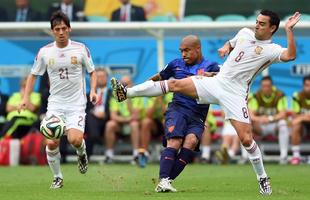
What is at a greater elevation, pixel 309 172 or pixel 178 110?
pixel 178 110

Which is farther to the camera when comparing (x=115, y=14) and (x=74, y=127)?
(x=115, y=14)

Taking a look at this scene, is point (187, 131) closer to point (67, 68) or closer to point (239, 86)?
point (239, 86)

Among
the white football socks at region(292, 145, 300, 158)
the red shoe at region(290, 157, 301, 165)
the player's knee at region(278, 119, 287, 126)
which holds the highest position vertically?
the player's knee at region(278, 119, 287, 126)

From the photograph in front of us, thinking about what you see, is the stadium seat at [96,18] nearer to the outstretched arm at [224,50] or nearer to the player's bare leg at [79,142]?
the player's bare leg at [79,142]

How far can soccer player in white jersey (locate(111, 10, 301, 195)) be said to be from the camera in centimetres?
1151

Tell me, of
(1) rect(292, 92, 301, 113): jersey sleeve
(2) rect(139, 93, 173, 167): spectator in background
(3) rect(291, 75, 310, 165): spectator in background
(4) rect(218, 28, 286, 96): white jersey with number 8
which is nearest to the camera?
(4) rect(218, 28, 286, 96): white jersey with number 8

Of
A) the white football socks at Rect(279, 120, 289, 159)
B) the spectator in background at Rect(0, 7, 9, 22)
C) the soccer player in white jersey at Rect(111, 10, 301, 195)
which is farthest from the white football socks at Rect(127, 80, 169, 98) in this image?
the spectator in background at Rect(0, 7, 9, 22)

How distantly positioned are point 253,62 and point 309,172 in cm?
573

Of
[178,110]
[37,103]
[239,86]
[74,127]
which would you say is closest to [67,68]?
[74,127]

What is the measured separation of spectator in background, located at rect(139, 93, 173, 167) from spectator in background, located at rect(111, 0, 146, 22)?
2022mm

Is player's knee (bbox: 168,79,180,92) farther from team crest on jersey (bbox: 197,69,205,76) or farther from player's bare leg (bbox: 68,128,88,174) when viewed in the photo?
player's bare leg (bbox: 68,128,88,174)

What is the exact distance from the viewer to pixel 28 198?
10.9 metres

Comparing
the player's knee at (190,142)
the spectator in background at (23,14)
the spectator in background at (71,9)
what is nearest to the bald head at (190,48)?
the player's knee at (190,142)

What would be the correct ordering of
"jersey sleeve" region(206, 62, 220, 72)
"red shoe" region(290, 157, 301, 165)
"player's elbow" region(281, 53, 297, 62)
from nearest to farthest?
"player's elbow" region(281, 53, 297, 62) → "jersey sleeve" region(206, 62, 220, 72) → "red shoe" region(290, 157, 301, 165)
